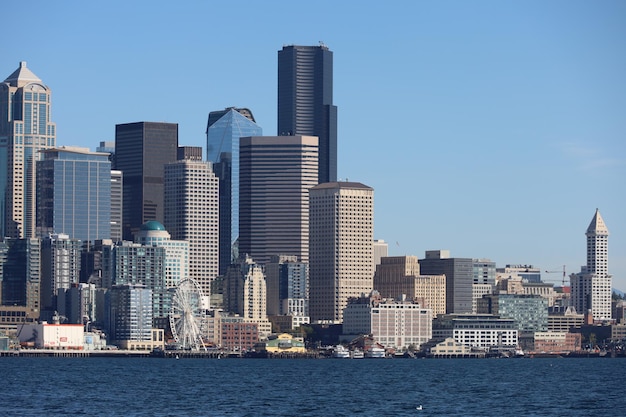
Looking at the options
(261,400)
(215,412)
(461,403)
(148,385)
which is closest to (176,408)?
(215,412)

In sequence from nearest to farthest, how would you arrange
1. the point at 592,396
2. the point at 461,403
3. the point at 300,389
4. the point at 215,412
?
the point at 215,412 → the point at 461,403 → the point at 592,396 → the point at 300,389

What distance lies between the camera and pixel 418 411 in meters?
141

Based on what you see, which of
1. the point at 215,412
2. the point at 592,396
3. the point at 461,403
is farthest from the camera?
the point at 592,396

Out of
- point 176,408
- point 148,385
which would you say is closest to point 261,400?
point 176,408

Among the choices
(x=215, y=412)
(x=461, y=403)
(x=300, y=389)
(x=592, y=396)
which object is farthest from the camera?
(x=300, y=389)

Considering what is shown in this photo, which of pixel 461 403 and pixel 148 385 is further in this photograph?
pixel 148 385

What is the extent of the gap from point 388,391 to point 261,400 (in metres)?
21.2

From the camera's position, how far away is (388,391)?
173 m

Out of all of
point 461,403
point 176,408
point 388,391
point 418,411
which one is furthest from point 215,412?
point 388,391

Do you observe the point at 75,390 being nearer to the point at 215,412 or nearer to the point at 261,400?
the point at 261,400

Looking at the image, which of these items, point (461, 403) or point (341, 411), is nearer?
point (341, 411)

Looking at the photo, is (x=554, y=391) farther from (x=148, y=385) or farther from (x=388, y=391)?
(x=148, y=385)

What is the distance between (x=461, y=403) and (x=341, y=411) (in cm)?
1638

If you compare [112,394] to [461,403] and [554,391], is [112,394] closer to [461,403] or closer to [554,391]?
[461,403]
